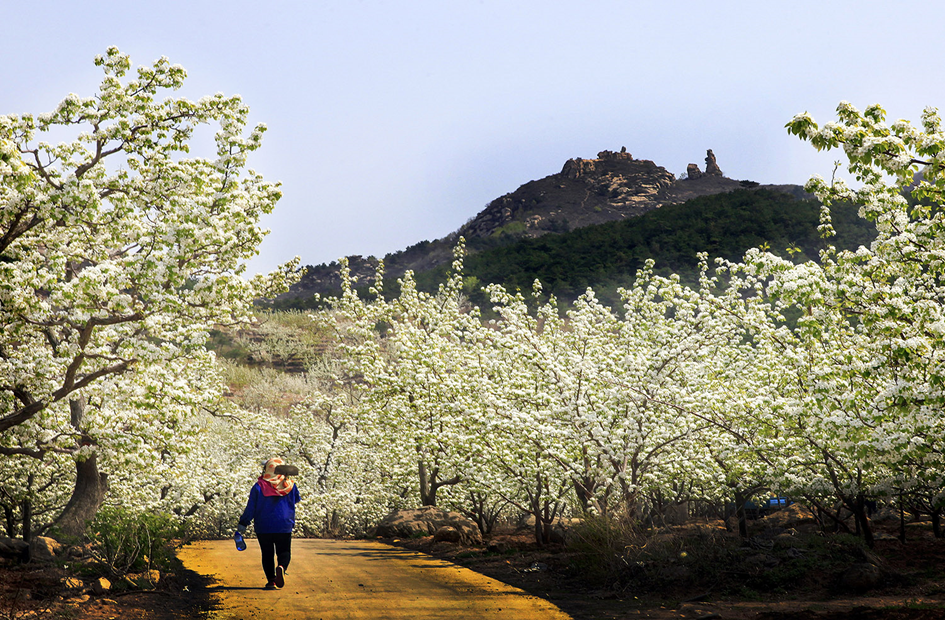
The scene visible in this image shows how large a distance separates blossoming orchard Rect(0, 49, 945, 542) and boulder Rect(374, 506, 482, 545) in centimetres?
240

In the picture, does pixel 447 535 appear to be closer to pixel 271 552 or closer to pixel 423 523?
pixel 423 523

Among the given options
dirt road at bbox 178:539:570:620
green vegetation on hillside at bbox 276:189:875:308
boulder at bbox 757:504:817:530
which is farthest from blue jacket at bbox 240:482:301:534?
green vegetation on hillside at bbox 276:189:875:308

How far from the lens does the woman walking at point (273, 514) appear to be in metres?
8.28

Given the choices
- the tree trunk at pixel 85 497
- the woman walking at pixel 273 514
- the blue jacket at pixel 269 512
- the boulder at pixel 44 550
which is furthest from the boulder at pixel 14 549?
the blue jacket at pixel 269 512

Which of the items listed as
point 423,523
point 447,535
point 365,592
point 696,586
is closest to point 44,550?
point 365,592

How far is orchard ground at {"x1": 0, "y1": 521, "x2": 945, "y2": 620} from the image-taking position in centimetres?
685

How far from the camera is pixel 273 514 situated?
27.3 feet

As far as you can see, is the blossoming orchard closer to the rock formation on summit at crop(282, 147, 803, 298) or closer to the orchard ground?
the orchard ground

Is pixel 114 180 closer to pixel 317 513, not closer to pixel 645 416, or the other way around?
pixel 645 416

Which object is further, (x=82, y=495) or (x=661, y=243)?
(x=661, y=243)

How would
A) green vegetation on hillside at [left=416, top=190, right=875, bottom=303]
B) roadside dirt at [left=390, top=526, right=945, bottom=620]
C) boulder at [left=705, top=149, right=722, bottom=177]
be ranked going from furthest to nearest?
1. boulder at [left=705, top=149, right=722, bottom=177]
2. green vegetation on hillside at [left=416, top=190, right=875, bottom=303]
3. roadside dirt at [left=390, top=526, right=945, bottom=620]

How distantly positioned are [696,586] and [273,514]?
5563 mm

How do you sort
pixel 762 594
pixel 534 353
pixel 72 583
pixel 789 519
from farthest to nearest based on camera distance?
pixel 789 519 → pixel 534 353 → pixel 762 594 → pixel 72 583

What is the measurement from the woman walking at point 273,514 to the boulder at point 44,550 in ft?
12.1
